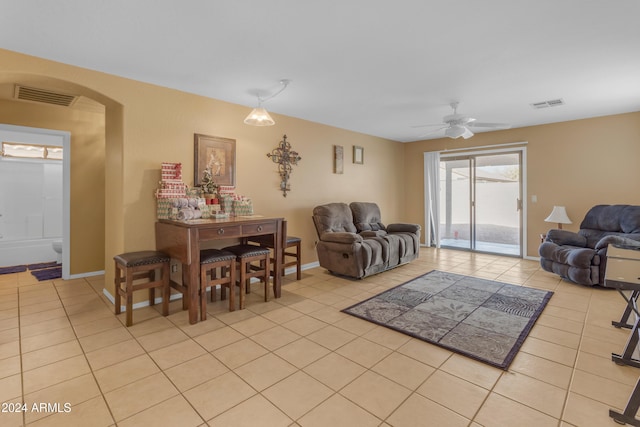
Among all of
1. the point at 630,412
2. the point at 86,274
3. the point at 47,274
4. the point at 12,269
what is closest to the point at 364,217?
the point at 630,412

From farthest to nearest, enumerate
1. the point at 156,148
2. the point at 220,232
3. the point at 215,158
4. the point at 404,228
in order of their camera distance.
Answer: the point at 404,228, the point at 215,158, the point at 156,148, the point at 220,232

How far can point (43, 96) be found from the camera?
3594mm

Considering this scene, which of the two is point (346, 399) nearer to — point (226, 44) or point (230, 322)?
point (230, 322)

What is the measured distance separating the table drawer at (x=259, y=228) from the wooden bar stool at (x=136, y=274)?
812 millimetres

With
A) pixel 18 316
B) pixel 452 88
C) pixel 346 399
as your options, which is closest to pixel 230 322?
pixel 346 399

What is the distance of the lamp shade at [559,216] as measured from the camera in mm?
4921

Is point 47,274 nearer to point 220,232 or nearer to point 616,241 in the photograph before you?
point 220,232

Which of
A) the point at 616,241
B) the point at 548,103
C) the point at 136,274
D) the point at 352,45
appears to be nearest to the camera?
the point at 352,45

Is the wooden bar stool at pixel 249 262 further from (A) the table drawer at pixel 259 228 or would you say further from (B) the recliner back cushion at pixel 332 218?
(B) the recliner back cushion at pixel 332 218

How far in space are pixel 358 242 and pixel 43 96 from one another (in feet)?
14.2

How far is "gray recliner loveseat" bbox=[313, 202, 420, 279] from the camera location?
425cm

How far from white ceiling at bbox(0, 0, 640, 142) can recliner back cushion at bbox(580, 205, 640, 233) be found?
1508mm

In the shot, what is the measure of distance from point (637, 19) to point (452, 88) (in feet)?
5.15

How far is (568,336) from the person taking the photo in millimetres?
2578
